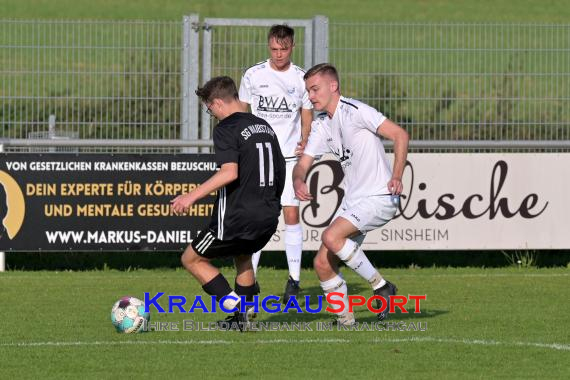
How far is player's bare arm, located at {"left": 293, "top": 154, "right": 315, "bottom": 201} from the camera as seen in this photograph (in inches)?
372

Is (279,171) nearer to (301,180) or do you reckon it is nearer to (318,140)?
(301,180)

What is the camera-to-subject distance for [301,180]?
9516 mm

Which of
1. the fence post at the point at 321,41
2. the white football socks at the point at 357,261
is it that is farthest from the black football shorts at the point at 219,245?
the fence post at the point at 321,41

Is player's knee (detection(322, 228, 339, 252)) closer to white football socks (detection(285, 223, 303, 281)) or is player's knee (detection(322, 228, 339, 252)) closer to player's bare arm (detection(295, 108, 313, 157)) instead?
player's bare arm (detection(295, 108, 313, 157))

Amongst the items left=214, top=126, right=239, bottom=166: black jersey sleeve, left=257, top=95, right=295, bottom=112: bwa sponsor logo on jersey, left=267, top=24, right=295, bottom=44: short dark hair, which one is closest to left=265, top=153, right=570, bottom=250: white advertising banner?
left=257, top=95, right=295, bottom=112: bwa sponsor logo on jersey

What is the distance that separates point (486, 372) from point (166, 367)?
1870 mm

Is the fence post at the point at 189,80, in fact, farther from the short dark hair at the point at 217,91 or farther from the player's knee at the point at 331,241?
the short dark hair at the point at 217,91

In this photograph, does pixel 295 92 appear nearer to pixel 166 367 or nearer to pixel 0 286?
pixel 0 286

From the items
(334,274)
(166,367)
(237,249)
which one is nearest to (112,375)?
(166,367)

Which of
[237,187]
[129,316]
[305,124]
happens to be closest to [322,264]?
[237,187]

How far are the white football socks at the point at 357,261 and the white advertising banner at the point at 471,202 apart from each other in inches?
160

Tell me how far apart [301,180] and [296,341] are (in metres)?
1.21

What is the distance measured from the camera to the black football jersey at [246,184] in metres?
8.88

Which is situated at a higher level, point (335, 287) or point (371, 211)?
point (371, 211)
